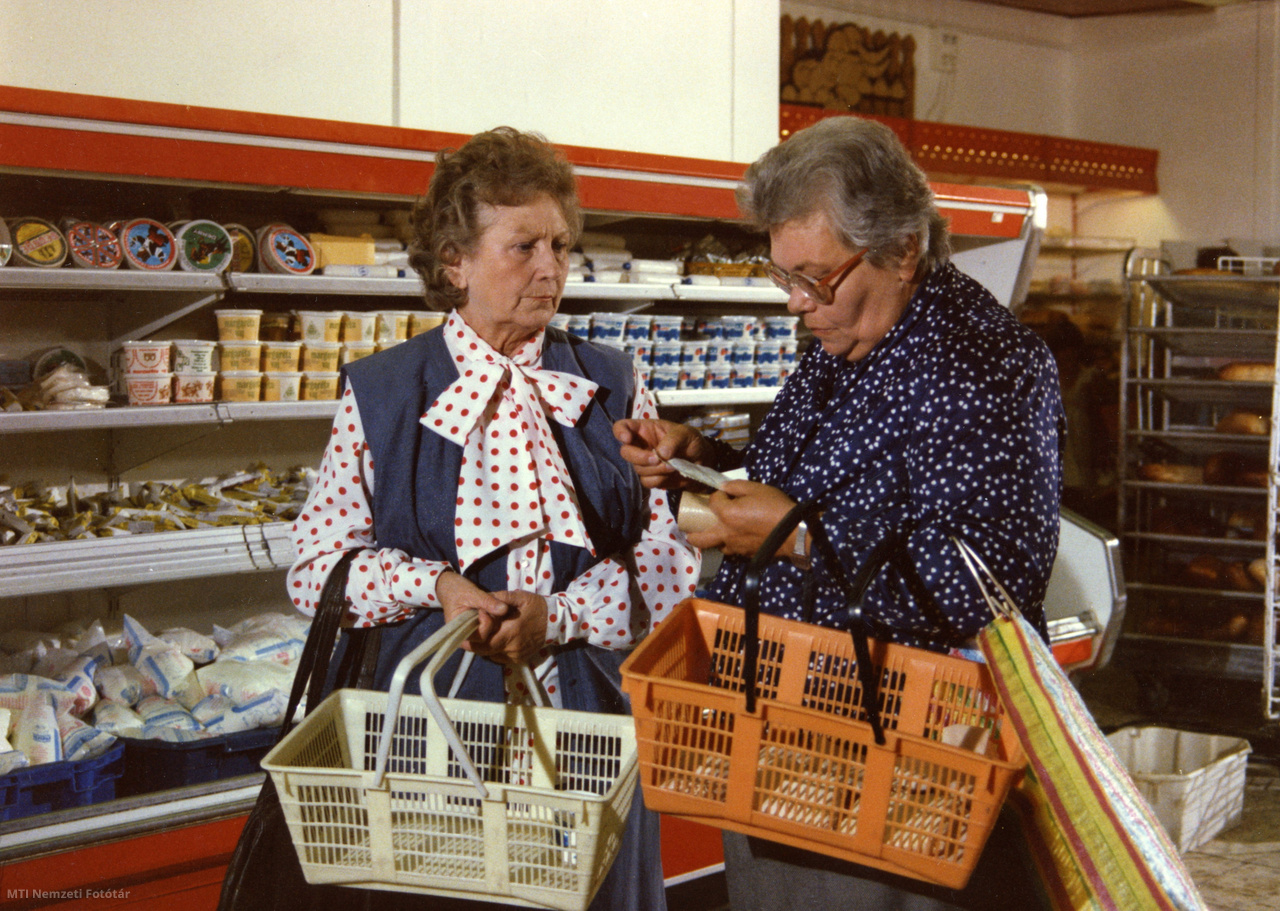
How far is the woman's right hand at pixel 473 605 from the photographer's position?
178cm

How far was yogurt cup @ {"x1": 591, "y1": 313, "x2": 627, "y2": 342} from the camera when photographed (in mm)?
3561

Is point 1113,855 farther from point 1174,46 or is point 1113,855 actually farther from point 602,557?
point 1174,46

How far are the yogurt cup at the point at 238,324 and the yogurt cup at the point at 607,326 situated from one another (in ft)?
3.59

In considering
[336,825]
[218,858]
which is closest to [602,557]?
[336,825]

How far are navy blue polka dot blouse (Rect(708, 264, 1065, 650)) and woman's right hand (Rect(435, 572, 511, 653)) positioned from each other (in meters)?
0.45

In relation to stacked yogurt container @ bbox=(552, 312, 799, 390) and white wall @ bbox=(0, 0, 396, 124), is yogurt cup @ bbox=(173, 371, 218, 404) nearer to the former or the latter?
white wall @ bbox=(0, 0, 396, 124)

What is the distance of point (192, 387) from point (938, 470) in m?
2.15

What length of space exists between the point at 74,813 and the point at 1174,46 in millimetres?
9958

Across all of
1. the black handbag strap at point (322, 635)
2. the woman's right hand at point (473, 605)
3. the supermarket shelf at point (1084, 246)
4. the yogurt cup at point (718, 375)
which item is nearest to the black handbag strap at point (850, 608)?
the woman's right hand at point (473, 605)

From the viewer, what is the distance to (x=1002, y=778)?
4.00 feet

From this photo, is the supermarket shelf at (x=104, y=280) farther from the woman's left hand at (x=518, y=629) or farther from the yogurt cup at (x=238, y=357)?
the woman's left hand at (x=518, y=629)

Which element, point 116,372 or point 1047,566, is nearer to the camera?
point 1047,566

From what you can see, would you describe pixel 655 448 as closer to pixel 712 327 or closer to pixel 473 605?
pixel 473 605

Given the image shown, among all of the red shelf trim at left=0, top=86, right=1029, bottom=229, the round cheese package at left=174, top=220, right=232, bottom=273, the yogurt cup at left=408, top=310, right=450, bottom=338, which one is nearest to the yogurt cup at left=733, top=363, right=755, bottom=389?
the red shelf trim at left=0, top=86, right=1029, bottom=229
